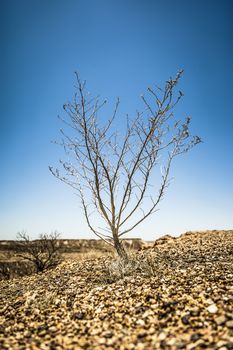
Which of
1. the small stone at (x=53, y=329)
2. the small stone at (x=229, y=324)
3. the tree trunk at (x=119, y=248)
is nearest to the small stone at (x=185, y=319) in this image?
the small stone at (x=229, y=324)

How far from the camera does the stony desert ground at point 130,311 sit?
11.8 ft

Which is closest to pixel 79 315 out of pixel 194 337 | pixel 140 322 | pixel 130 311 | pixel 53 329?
pixel 53 329

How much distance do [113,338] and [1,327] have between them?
2.12 m

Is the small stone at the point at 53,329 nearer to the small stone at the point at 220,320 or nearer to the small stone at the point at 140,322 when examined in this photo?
the small stone at the point at 140,322

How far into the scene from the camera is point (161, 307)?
174 inches

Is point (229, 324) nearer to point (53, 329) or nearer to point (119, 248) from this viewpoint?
point (53, 329)

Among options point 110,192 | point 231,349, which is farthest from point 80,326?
point 110,192

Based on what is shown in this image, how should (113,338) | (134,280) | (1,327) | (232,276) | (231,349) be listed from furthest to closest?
(134,280), (232,276), (1,327), (113,338), (231,349)

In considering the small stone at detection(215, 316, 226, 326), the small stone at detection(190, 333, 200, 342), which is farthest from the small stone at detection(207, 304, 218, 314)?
the small stone at detection(190, 333, 200, 342)

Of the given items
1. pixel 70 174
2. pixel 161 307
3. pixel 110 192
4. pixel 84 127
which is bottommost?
pixel 161 307

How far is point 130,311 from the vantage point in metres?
4.50

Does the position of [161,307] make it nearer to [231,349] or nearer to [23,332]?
[231,349]

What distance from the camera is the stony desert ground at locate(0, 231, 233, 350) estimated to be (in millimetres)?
3586

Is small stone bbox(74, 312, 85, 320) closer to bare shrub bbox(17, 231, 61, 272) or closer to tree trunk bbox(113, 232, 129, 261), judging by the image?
tree trunk bbox(113, 232, 129, 261)
